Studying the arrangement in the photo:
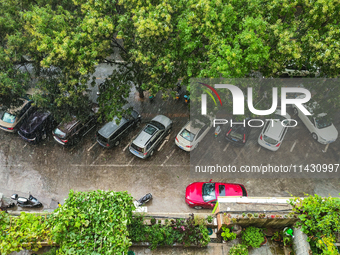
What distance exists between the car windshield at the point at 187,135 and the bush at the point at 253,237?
8.89 meters

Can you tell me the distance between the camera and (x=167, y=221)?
32.1ft

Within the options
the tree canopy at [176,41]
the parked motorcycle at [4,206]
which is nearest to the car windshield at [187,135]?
the tree canopy at [176,41]

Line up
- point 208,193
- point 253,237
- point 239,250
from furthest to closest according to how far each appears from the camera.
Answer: point 208,193 → point 253,237 → point 239,250

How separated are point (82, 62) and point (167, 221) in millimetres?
9527

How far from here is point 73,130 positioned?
59.7ft

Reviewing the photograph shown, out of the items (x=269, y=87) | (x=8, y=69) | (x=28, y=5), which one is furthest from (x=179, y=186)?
(x=28, y=5)

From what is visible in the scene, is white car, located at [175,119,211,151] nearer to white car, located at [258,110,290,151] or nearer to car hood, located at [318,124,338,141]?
white car, located at [258,110,290,151]

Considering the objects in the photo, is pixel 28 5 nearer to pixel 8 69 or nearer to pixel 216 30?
pixel 8 69

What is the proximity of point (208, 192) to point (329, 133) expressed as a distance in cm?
991

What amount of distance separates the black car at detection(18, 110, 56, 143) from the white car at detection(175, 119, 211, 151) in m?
9.23

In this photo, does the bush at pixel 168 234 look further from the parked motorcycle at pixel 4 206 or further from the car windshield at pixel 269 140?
the parked motorcycle at pixel 4 206

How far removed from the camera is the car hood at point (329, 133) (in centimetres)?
1814

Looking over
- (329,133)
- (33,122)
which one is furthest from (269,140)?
(33,122)

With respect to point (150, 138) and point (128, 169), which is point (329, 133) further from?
point (128, 169)
